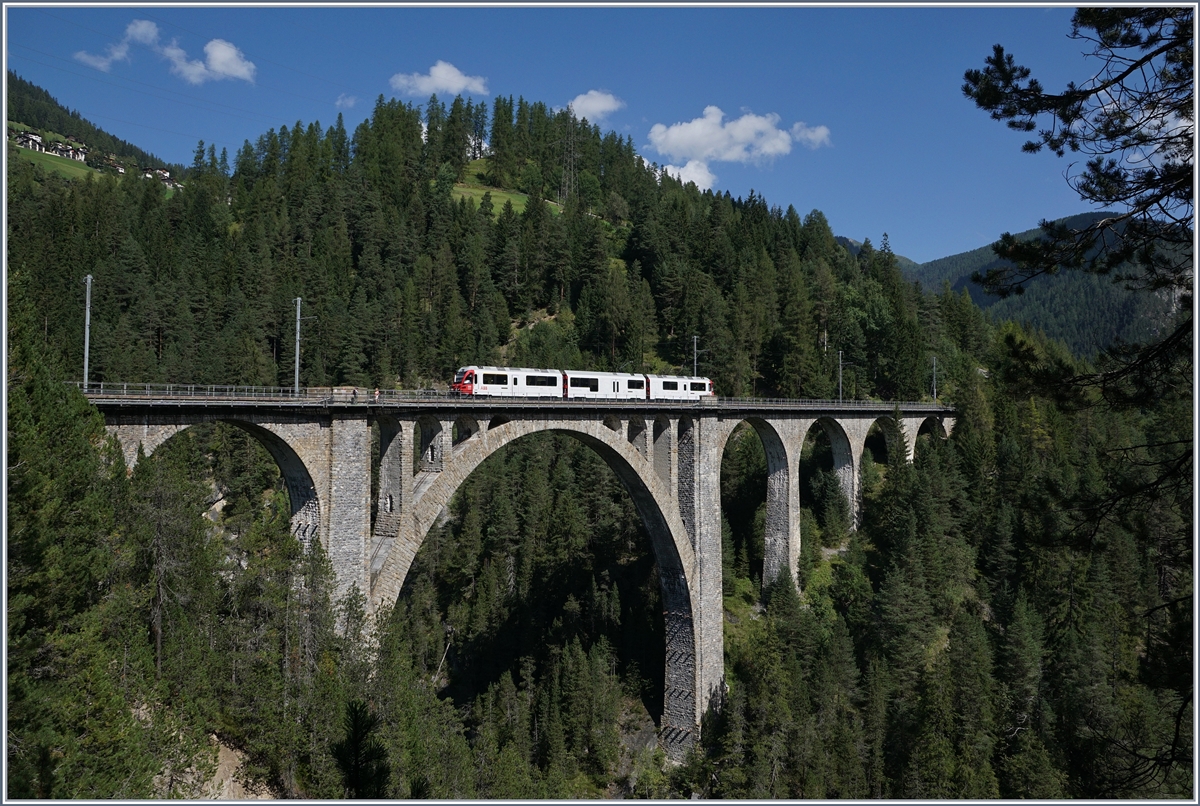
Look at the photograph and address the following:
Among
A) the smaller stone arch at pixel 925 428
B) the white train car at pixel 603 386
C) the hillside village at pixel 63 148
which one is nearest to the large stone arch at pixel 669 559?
the white train car at pixel 603 386

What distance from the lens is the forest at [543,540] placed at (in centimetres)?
1356

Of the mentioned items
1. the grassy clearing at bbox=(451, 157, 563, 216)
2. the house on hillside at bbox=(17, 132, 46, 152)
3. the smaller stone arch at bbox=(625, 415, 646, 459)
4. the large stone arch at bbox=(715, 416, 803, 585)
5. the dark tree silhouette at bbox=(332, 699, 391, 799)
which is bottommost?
the dark tree silhouette at bbox=(332, 699, 391, 799)

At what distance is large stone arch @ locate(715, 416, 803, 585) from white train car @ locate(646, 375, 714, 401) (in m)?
3.91

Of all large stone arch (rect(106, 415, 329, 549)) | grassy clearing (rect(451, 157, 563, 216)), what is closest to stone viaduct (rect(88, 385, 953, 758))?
large stone arch (rect(106, 415, 329, 549))

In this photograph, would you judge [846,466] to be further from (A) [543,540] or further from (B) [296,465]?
(B) [296,465]

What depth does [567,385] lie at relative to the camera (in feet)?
106

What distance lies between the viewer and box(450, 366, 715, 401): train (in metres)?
29.2

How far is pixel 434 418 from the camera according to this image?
79.8 feet

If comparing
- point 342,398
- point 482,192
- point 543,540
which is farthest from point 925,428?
point 482,192

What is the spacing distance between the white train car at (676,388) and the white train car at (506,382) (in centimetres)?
600

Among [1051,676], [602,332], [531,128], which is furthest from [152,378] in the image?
[531,128]

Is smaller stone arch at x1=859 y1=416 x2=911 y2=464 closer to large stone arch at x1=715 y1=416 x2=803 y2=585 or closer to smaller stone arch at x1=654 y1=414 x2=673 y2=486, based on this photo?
large stone arch at x1=715 y1=416 x2=803 y2=585

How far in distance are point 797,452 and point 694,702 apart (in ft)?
53.0

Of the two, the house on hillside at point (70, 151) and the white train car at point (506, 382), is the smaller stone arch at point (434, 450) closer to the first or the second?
the white train car at point (506, 382)
